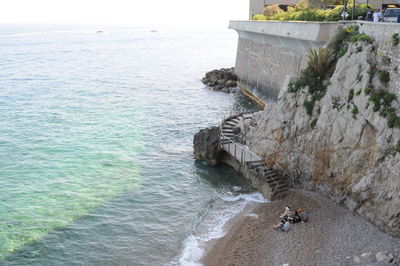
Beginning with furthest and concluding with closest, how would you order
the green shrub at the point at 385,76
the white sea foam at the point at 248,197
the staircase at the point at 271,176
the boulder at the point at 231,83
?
the boulder at the point at 231,83 < the white sea foam at the point at 248,197 < the staircase at the point at 271,176 < the green shrub at the point at 385,76

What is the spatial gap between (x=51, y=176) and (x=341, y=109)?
65.6ft

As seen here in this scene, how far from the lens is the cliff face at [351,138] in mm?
19548

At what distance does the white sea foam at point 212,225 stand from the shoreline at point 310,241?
46cm

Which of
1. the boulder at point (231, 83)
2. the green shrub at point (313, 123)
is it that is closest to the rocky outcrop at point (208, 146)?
the green shrub at point (313, 123)

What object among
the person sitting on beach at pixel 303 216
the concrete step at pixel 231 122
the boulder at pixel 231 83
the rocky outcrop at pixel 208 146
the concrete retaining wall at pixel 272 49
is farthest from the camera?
the boulder at pixel 231 83

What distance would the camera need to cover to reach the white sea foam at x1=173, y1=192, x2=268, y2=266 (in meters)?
20.0

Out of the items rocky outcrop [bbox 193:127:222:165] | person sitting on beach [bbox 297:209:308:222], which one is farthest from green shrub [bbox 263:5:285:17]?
person sitting on beach [bbox 297:209:308:222]

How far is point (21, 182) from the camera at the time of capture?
93.6 feet

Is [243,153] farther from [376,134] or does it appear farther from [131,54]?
[131,54]

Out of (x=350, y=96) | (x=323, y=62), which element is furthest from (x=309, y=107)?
(x=323, y=62)

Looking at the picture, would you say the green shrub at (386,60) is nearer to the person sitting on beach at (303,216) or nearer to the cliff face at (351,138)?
the cliff face at (351,138)

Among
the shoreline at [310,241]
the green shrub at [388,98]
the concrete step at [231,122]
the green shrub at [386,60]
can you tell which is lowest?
the shoreline at [310,241]

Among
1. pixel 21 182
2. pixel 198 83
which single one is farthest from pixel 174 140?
pixel 198 83

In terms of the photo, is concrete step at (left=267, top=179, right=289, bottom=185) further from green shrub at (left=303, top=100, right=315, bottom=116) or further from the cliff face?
green shrub at (left=303, top=100, right=315, bottom=116)
